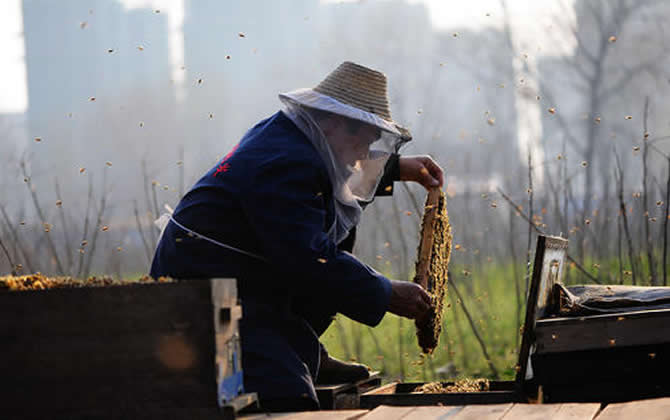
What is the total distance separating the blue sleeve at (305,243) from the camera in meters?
2.16

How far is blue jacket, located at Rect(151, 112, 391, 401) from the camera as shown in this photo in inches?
86.0

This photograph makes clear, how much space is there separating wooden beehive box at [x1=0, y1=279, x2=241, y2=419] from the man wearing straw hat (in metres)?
0.66

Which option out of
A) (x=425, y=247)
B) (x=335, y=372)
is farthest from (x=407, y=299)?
(x=335, y=372)

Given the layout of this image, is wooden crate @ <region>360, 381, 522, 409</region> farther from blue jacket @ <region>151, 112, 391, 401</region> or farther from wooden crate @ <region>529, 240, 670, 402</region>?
blue jacket @ <region>151, 112, 391, 401</region>

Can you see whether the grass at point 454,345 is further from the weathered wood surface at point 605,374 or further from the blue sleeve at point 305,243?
the blue sleeve at point 305,243

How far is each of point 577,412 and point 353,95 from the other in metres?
1.30

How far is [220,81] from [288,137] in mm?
20006

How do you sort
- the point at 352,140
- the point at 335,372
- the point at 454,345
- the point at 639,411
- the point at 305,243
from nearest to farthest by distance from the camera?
the point at 639,411 < the point at 305,243 < the point at 352,140 < the point at 335,372 < the point at 454,345

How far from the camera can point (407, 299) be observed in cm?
244

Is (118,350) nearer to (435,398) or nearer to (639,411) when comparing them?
(639,411)

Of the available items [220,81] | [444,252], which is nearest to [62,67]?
[220,81]

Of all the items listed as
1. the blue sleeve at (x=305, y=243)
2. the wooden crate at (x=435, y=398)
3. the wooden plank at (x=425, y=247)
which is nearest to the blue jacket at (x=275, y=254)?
the blue sleeve at (x=305, y=243)

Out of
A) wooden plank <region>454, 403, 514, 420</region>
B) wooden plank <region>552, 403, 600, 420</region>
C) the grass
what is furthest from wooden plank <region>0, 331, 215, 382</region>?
the grass

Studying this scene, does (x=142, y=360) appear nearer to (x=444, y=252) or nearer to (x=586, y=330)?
(x=586, y=330)
